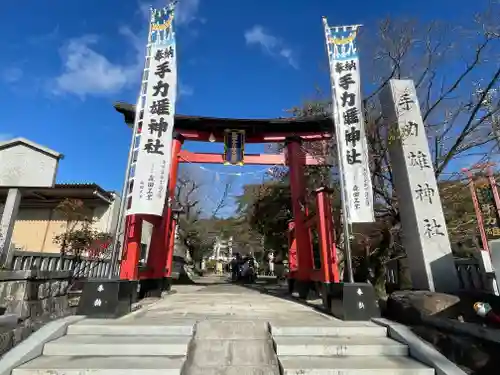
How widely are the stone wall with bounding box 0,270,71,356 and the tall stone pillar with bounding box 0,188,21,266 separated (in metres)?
1.58

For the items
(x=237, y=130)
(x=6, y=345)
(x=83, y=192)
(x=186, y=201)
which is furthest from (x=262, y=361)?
(x=186, y=201)

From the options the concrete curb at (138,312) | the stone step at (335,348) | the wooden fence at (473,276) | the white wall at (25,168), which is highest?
the white wall at (25,168)

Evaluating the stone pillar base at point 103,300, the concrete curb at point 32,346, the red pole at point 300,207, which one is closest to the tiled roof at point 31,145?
the stone pillar base at point 103,300

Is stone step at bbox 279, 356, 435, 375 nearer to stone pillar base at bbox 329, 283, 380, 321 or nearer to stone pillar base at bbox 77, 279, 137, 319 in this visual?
stone pillar base at bbox 329, 283, 380, 321

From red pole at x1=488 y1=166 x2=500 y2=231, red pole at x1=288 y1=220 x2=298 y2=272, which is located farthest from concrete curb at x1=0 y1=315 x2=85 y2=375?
red pole at x1=488 y1=166 x2=500 y2=231

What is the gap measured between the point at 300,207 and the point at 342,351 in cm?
587

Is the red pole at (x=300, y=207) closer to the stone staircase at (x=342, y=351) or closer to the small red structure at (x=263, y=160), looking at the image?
the small red structure at (x=263, y=160)

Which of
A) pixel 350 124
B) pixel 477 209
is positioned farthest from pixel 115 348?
pixel 477 209

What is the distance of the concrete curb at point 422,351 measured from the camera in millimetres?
3658

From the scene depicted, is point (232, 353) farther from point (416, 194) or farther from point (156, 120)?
point (416, 194)

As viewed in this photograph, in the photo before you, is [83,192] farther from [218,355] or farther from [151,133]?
[218,355]

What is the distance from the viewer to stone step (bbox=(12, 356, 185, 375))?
137 inches

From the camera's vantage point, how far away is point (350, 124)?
6770mm

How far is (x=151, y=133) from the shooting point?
6.83m
